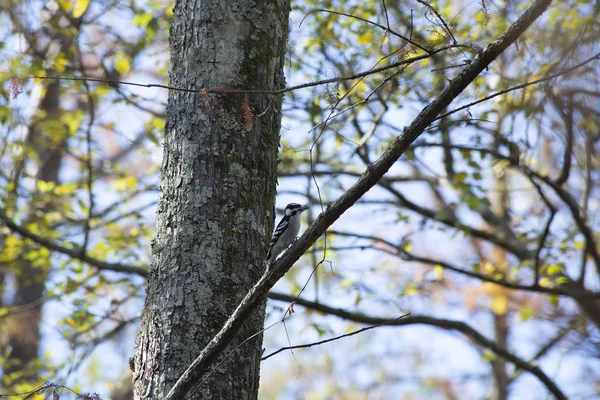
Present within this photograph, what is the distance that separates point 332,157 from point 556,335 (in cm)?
403

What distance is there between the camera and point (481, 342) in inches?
258

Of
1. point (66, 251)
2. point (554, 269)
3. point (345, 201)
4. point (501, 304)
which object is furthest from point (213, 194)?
point (501, 304)

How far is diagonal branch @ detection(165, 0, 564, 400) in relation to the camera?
2.26 metres

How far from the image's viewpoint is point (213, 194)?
9.03ft

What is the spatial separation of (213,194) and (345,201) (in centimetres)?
70

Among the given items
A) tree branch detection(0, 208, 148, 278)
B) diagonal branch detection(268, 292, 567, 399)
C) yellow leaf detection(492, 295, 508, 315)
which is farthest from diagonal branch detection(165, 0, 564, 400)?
yellow leaf detection(492, 295, 508, 315)

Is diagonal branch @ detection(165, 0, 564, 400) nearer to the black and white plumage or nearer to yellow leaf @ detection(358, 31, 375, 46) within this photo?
the black and white plumage

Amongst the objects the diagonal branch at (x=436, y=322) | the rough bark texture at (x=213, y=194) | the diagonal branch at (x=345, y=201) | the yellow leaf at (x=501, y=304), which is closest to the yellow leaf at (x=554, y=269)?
the diagonal branch at (x=436, y=322)

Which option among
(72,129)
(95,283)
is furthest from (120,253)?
(72,129)

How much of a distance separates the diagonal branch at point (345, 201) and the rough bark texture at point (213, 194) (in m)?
0.23

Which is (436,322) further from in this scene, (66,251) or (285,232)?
(66,251)

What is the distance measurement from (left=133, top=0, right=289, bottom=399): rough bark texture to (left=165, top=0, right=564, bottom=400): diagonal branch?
0.77 feet

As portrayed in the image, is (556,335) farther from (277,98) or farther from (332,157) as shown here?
(277,98)

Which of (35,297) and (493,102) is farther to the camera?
(35,297)
